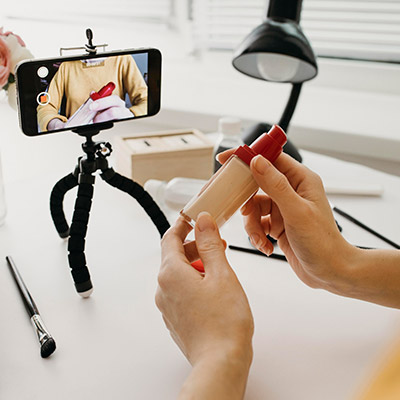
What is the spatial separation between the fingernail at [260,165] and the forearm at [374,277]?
0.15m

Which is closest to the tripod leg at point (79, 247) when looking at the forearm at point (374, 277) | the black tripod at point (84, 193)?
the black tripod at point (84, 193)

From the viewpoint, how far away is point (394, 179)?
3.55 ft

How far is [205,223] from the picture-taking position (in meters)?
0.56

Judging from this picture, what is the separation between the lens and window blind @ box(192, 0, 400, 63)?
1.46 metres

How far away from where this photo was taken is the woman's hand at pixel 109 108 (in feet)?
2.18

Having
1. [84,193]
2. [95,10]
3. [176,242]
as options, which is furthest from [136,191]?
[95,10]

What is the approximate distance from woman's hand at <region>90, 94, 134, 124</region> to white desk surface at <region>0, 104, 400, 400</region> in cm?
22

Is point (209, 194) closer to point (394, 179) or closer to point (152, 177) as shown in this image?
point (152, 177)

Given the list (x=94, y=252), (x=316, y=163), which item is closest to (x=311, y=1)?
(x=316, y=163)

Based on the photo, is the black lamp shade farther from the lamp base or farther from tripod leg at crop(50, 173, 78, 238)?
tripod leg at crop(50, 173, 78, 238)

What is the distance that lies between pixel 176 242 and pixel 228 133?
48cm

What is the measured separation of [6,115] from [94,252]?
96cm

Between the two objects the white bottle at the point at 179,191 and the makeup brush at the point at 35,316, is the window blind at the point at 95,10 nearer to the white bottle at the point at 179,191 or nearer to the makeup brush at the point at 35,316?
the white bottle at the point at 179,191

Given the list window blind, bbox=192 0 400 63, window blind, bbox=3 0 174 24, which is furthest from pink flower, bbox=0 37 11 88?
window blind, bbox=3 0 174 24
